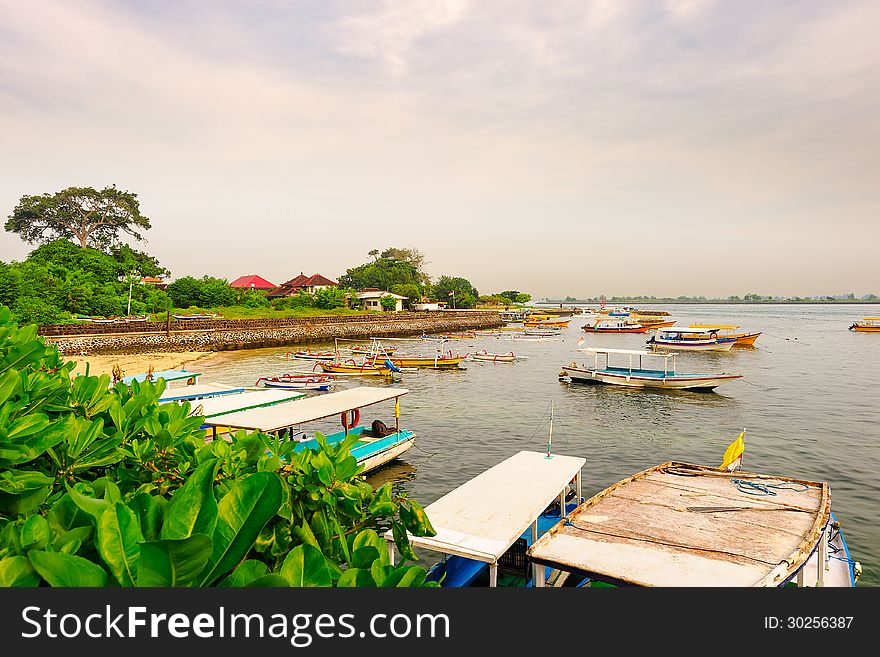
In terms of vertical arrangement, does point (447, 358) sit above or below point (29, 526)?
below

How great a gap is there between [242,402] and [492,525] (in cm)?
1134

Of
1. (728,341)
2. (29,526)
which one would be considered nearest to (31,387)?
(29,526)

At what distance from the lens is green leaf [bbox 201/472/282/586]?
1369 millimetres

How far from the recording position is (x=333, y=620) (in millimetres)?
1311

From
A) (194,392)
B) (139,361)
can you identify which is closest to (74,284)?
(139,361)

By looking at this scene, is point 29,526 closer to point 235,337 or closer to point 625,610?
point 625,610

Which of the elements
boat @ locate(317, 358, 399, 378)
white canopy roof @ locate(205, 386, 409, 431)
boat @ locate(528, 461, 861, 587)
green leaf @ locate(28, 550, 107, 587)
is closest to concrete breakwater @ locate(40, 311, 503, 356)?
boat @ locate(317, 358, 399, 378)

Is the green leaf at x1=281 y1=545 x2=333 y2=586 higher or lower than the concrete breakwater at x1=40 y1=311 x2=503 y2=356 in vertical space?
higher

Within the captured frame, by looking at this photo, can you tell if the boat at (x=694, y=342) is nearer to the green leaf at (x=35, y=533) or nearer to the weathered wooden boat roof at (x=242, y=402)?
the weathered wooden boat roof at (x=242, y=402)

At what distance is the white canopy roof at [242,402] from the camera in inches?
594

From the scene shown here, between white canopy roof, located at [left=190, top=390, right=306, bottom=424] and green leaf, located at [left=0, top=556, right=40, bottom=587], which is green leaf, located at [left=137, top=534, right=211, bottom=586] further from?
white canopy roof, located at [left=190, top=390, right=306, bottom=424]

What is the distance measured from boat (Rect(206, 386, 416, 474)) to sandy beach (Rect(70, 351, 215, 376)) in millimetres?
21232

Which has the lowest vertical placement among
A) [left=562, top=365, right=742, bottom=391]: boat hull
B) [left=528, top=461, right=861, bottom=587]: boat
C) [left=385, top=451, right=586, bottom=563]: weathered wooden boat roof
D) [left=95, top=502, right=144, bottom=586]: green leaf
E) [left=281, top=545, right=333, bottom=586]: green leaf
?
[left=562, top=365, right=742, bottom=391]: boat hull

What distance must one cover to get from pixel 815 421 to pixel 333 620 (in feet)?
92.7
